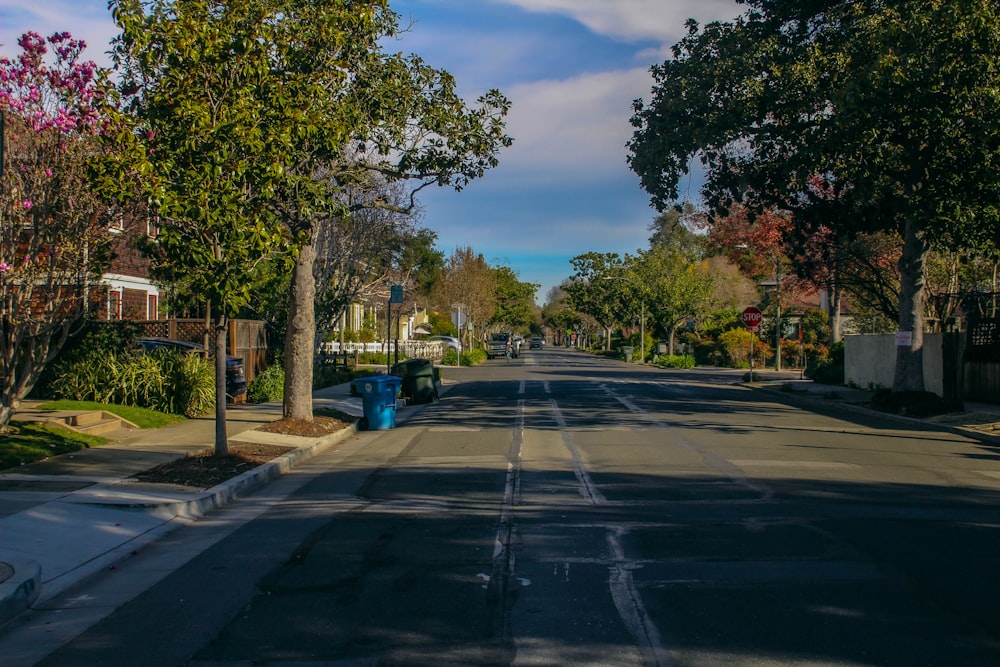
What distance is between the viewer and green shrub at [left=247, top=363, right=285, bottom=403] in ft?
73.1

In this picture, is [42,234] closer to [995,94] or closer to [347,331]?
[995,94]

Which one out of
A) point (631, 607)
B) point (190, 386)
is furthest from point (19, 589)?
point (190, 386)

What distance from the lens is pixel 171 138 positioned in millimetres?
11188

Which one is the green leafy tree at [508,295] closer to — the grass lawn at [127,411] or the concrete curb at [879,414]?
the concrete curb at [879,414]

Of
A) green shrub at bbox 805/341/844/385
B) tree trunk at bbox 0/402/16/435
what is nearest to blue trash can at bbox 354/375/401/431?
tree trunk at bbox 0/402/16/435

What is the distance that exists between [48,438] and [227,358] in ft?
24.4

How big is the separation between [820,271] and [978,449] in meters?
12.0

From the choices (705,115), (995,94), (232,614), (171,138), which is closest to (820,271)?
(705,115)

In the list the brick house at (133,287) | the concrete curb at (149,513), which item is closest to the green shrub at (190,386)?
the concrete curb at (149,513)

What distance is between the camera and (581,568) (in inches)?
284

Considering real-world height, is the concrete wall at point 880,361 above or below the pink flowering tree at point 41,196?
below

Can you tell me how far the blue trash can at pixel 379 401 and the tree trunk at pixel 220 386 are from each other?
238 inches

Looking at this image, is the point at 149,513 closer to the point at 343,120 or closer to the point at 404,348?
the point at 343,120

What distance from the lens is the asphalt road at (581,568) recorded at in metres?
5.48
